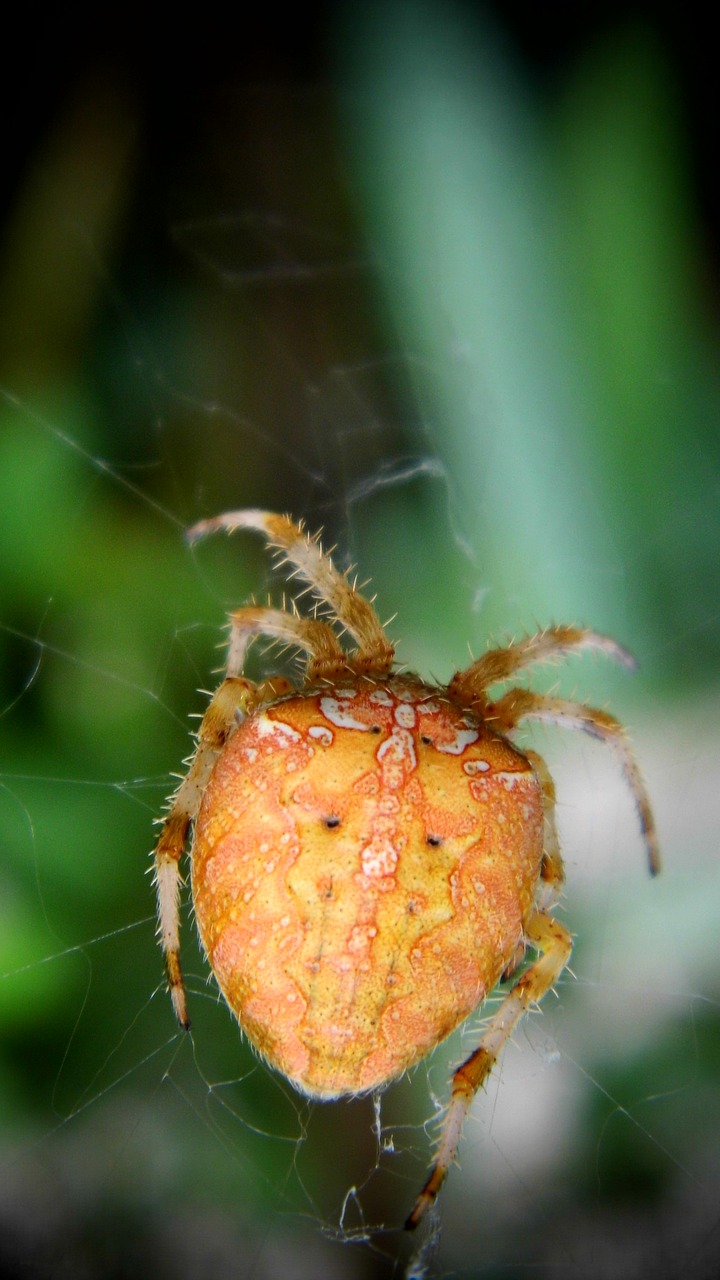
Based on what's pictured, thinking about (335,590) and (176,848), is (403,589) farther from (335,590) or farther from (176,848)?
→ (176,848)

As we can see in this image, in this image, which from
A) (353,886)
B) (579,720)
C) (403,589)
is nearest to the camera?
(353,886)

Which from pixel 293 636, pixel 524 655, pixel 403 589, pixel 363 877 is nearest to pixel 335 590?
pixel 293 636

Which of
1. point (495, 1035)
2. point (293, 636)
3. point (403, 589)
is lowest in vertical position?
point (495, 1035)

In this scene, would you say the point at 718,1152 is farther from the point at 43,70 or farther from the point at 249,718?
the point at 43,70

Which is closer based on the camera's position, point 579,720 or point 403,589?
point 579,720

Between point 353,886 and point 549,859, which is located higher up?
point 353,886

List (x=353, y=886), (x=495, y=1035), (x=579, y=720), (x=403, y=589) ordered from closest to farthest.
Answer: (x=353, y=886) < (x=495, y=1035) < (x=579, y=720) < (x=403, y=589)

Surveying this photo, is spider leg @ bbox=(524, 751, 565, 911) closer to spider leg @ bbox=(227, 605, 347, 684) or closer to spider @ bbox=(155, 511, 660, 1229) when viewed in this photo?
spider @ bbox=(155, 511, 660, 1229)

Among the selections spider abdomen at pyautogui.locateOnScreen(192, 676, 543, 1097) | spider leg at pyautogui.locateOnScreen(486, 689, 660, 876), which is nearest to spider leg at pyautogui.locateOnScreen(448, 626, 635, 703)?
spider leg at pyautogui.locateOnScreen(486, 689, 660, 876)
